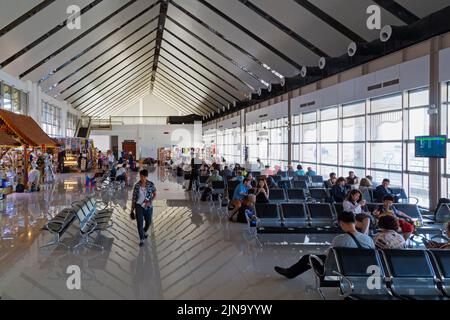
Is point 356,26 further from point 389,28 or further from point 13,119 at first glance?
point 13,119

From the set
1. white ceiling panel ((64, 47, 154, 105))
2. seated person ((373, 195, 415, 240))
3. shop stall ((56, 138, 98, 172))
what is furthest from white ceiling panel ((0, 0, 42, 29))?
white ceiling panel ((64, 47, 154, 105))

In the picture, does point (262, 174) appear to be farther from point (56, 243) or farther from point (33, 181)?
point (56, 243)

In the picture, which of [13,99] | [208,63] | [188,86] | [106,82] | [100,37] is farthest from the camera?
[188,86]

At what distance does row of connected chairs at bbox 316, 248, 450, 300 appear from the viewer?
4734mm

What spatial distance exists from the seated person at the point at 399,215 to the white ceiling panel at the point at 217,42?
1550 cm

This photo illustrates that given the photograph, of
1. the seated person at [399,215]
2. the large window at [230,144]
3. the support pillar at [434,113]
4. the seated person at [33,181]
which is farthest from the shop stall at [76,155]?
the seated person at [399,215]

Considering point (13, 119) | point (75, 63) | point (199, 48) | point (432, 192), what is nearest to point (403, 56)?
point (432, 192)

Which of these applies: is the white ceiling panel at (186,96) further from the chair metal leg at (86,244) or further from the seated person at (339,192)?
the chair metal leg at (86,244)

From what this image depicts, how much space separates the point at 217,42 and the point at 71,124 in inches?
887

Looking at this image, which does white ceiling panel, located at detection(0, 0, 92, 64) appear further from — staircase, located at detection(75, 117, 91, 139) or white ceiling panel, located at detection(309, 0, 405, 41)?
staircase, located at detection(75, 117, 91, 139)

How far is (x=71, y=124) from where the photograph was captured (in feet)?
Answer: 135

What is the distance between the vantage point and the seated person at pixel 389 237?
5.62 m

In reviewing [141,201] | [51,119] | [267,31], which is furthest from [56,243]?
[51,119]
